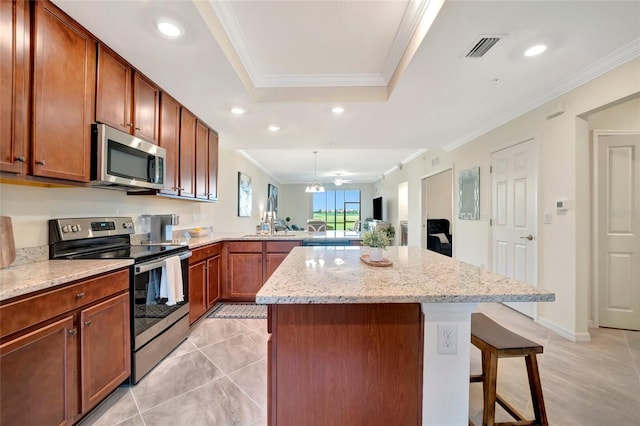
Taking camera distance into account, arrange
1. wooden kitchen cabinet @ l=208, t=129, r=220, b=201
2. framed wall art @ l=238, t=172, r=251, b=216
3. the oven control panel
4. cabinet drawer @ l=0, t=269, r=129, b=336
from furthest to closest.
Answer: framed wall art @ l=238, t=172, r=251, b=216 < wooden kitchen cabinet @ l=208, t=129, r=220, b=201 < the oven control panel < cabinet drawer @ l=0, t=269, r=129, b=336

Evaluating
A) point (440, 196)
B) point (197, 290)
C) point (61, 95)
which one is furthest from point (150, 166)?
point (440, 196)

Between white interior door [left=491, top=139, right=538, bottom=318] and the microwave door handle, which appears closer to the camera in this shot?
the microwave door handle

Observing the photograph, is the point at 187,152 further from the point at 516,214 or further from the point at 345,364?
the point at 516,214

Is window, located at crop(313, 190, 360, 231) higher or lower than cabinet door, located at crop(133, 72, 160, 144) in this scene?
lower

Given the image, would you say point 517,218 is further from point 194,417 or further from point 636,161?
point 194,417

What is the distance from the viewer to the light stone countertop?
115 centimetres

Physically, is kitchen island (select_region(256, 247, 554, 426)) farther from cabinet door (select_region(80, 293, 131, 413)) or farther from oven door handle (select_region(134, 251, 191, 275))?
oven door handle (select_region(134, 251, 191, 275))

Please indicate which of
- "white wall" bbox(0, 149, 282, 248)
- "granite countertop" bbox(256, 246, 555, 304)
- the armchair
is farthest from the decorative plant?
the armchair

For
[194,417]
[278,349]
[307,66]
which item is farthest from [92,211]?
[307,66]

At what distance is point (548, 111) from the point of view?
270cm

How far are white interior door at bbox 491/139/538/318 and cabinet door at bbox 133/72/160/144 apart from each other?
3894 mm

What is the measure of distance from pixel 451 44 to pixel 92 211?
9.79 ft

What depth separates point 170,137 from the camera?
264 cm

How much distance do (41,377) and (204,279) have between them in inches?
69.8
